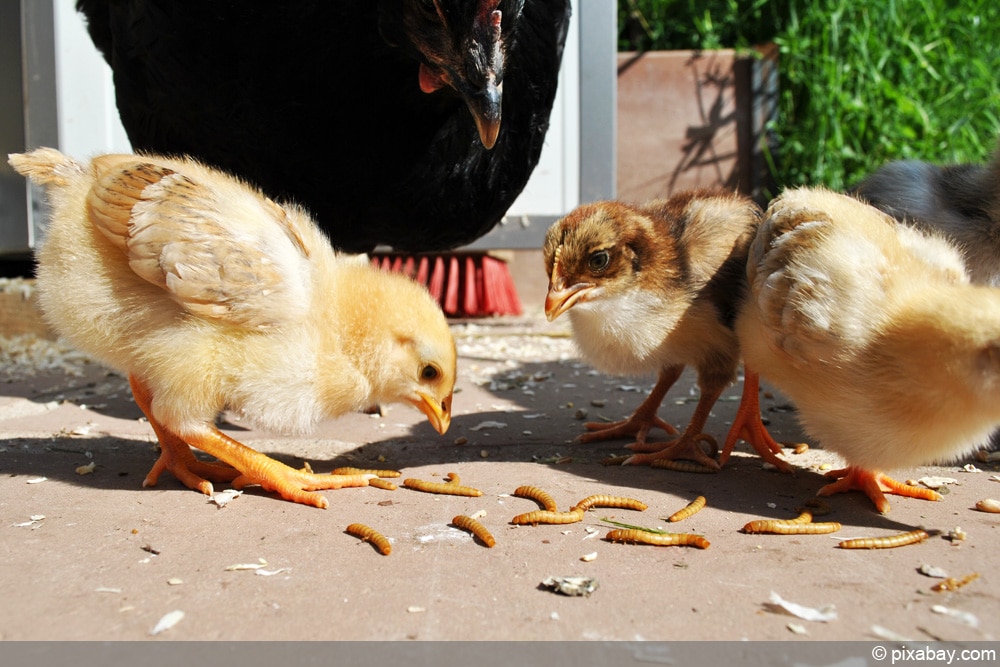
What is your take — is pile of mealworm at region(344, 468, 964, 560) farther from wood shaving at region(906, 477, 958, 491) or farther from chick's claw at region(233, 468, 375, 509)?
wood shaving at region(906, 477, 958, 491)

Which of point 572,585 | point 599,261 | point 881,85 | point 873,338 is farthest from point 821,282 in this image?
point 881,85

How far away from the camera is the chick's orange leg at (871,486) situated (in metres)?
2.21

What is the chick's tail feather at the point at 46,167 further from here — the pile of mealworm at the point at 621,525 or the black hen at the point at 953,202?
the black hen at the point at 953,202

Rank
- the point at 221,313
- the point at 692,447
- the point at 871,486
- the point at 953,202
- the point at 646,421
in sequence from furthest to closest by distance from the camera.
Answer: the point at 646,421 → the point at 953,202 → the point at 692,447 → the point at 871,486 → the point at 221,313

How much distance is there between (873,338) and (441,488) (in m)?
1.17

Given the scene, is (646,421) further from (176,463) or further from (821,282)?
(176,463)

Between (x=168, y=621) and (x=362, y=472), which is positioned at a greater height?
(x=168, y=621)

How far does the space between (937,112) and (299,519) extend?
19.8 ft

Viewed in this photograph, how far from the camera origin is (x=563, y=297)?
2.50 m

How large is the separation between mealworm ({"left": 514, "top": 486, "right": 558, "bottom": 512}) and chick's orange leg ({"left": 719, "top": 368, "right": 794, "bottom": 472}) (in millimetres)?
689

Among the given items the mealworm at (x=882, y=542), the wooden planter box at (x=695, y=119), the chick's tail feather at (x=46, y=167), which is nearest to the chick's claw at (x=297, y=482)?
the chick's tail feather at (x=46, y=167)

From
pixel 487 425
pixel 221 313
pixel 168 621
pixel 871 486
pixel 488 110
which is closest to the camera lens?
pixel 168 621

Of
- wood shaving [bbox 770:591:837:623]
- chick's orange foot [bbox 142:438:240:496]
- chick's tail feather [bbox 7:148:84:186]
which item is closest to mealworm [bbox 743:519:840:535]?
wood shaving [bbox 770:591:837:623]
